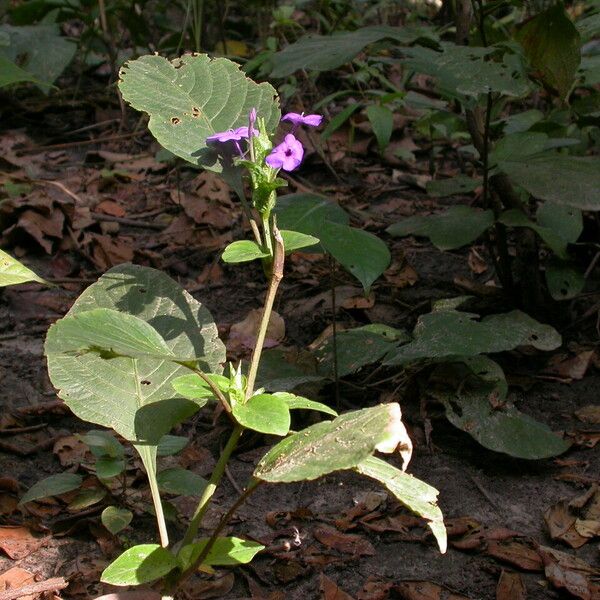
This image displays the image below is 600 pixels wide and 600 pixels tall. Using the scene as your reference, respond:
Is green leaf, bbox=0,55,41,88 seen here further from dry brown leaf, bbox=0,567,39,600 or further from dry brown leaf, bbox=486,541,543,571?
dry brown leaf, bbox=486,541,543,571

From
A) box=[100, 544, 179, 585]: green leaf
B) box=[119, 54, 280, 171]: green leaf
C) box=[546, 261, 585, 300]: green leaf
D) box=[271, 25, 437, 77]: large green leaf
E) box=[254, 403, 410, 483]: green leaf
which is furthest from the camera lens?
box=[546, 261, 585, 300]: green leaf

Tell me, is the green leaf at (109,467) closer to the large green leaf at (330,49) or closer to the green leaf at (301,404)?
the green leaf at (301,404)

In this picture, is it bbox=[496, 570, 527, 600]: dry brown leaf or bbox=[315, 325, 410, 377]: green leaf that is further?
bbox=[315, 325, 410, 377]: green leaf

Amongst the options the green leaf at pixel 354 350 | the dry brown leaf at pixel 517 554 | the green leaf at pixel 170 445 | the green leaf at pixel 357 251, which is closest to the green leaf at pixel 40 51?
the green leaf at pixel 354 350

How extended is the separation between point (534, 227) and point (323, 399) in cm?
76

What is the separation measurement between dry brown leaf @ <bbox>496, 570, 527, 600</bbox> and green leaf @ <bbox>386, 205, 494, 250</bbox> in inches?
39.0

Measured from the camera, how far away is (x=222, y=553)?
1.36 metres

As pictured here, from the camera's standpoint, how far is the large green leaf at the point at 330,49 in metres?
2.38

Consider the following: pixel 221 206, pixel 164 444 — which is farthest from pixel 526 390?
pixel 221 206

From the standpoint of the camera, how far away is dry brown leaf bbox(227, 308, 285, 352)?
260 centimetres

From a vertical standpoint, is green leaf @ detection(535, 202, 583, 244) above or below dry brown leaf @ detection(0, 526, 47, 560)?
above

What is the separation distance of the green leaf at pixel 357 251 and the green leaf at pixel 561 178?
525 mm

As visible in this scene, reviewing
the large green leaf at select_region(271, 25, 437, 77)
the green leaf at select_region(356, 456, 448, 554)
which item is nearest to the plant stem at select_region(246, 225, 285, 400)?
the green leaf at select_region(356, 456, 448, 554)

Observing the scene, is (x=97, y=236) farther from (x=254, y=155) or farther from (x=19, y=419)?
(x=254, y=155)
